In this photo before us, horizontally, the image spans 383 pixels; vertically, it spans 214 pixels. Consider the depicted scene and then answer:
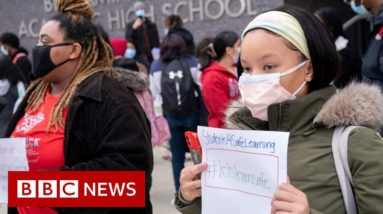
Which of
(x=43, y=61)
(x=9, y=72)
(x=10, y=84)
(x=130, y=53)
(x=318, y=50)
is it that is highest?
(x=318, y=50)

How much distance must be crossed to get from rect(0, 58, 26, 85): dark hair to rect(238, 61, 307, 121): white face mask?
5.51 m

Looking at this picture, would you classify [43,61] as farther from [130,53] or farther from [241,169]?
[130,53]

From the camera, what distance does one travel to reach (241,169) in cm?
183

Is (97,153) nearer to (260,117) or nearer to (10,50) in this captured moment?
(260,117)

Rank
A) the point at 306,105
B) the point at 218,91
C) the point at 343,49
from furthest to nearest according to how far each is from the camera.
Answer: the point at 218,91 < the point at 343,49 < the point at 306,105

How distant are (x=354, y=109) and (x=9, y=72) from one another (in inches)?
233

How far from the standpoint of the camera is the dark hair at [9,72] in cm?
694

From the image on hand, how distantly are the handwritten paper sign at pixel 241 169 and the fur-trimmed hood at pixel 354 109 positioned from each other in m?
0.22

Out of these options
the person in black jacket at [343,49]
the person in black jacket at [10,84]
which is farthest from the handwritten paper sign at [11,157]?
the person in black jacket at [10,84]

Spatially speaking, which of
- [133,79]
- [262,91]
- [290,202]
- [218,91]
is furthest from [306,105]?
[133,79]

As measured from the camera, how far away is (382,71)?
4.30 meters

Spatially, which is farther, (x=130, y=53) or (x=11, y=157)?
(x=130, y=53)

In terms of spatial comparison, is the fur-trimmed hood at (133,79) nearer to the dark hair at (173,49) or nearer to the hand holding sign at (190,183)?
the dark hair at (173,49)

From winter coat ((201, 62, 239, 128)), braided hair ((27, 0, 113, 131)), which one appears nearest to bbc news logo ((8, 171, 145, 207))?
braided hair ((27, 0, 113, 131))
